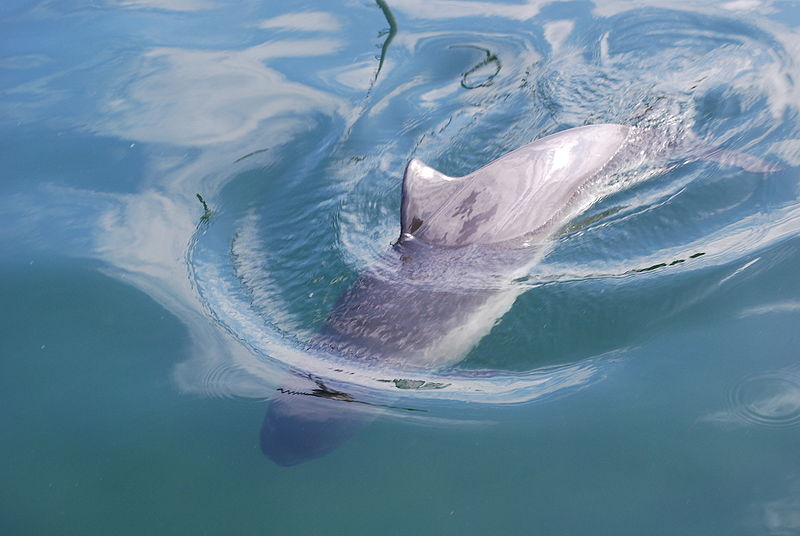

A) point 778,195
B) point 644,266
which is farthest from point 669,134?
point 644,266

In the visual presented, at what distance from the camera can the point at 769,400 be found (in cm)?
371

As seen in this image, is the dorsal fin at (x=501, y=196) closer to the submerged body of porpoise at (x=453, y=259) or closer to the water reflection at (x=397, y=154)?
the submerged body of porpoise at (x=453, y=259)

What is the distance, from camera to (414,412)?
3957 mm

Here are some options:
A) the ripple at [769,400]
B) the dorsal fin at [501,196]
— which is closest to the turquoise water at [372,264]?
the ripple at [769,400]

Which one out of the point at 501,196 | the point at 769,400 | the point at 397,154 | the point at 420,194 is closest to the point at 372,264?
the point at 420,194

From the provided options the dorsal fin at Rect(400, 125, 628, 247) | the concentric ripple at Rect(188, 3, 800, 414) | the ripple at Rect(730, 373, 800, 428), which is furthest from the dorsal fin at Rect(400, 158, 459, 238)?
the ripple at Rect(730, 373, 800, 428)

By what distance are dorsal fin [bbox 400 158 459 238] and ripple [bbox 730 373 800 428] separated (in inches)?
96.7

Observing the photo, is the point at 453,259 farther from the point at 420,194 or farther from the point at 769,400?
the point at 769,400

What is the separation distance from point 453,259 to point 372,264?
0.56 m

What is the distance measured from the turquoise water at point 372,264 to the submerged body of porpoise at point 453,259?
0.13 metres

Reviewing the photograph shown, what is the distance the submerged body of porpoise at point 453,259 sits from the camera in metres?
4.12

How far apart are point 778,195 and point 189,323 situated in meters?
4.05

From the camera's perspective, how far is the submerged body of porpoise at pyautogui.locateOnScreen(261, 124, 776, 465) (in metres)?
4.12

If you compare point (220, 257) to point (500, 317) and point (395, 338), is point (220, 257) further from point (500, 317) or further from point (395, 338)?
point (500, 317)
